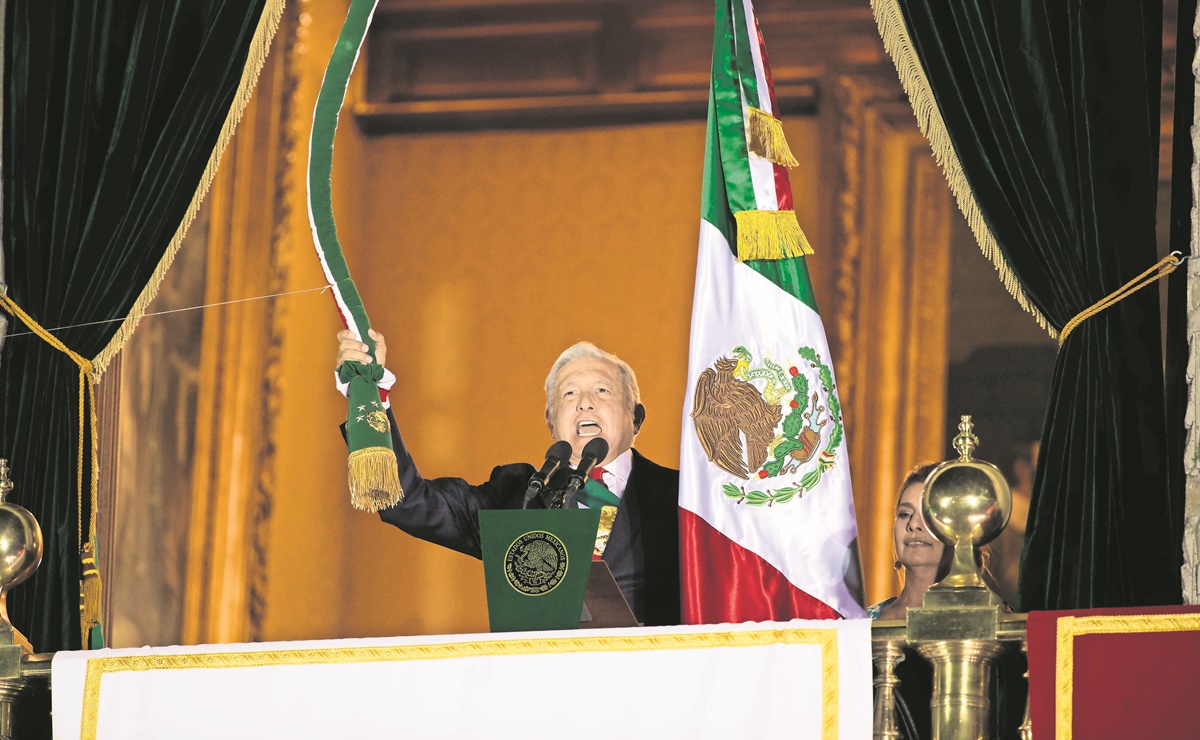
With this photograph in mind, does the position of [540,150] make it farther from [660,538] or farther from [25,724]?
[25,724]

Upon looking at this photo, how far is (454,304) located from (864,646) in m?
2.68

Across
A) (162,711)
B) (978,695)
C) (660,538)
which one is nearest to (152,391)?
(660,538)

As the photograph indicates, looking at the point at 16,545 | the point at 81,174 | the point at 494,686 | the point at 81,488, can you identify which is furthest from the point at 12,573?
the point at 81,174

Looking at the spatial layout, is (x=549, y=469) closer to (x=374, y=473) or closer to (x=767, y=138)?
(x=374, y=473)

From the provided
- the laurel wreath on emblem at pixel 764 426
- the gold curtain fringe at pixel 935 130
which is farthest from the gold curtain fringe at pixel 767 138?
the laurel wreath on emblem at pixel 764 426

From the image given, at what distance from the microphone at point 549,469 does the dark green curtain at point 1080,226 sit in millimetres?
1054

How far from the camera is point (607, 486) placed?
452 cm

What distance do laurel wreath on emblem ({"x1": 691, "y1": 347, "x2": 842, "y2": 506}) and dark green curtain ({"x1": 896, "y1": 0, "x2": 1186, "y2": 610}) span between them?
1.59 feet

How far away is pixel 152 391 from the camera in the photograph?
5230 millimetres

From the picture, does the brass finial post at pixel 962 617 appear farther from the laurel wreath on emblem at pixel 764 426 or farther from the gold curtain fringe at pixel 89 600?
the gold curtain fringe at pixel 89 600

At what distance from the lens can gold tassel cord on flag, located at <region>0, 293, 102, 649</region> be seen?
14.1 ft

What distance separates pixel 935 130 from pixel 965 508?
1546 millimetres

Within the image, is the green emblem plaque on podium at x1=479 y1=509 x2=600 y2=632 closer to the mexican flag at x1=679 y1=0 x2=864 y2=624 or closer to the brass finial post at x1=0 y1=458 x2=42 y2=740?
the mexican flag at x1=679 y1=0 x2=864 y2=624

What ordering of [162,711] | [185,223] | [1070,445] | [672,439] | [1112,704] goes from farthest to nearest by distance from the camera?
[672,439] < [185,223] < [1070,445] < [162,711] < [1112,704]
